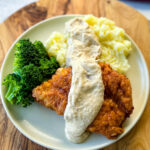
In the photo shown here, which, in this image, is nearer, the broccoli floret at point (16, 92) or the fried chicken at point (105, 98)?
the fried chicken at point (105, 98)

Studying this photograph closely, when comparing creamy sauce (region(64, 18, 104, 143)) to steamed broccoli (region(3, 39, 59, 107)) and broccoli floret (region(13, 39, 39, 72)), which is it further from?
broccoli floret (region(13, 39, 39, 72))

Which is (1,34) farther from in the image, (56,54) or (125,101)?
(125,101)

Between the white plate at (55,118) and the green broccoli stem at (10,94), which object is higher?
the green broccoli stem at (10,94)

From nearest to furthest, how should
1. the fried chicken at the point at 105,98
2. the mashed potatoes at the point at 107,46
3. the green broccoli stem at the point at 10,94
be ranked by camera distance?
the fried chicken at the point at 105,98, the green broccoli stem at the point at 10,94, the mashed potatoes at the point at 107,46

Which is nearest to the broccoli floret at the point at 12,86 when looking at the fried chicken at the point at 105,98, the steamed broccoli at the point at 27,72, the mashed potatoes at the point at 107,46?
the steamed broccoli at the point at 27,72

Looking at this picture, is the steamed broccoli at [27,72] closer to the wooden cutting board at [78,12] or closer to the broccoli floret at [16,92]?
the broccoli floret at [16,92]

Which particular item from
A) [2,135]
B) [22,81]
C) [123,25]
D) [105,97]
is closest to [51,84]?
[22,81]
